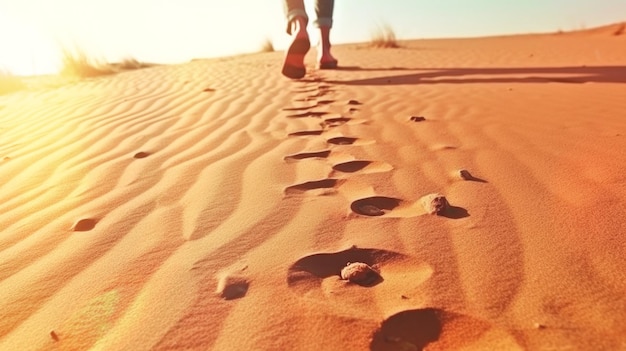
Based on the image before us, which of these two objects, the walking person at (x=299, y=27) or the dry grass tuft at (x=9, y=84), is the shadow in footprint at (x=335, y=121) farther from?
the dry grass tuft at (x=9, y=84)

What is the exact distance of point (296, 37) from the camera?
191 inches

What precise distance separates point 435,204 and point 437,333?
601 mm

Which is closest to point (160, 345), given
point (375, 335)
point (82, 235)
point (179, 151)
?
point (375, 335)

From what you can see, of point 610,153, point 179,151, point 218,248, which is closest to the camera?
point 218,248

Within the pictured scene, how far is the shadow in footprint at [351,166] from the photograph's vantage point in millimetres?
2004

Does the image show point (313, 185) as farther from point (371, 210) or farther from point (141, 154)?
point (141, 154)

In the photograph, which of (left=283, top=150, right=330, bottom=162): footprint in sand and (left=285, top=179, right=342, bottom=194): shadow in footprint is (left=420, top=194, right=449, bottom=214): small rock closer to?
(left=285, top=179, right=342, bottom=194): shadow in footprint

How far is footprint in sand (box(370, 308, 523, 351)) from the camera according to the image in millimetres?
938

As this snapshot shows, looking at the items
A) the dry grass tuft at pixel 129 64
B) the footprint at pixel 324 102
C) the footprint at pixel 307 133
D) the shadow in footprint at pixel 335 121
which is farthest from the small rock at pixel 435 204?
the dry grass tuft at pixel 129 64

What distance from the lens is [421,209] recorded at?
5.15 feet

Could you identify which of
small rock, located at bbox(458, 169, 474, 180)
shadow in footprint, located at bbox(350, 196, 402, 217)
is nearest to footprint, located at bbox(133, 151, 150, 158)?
shadow in footprint, located at bbox(350, 196, 402, 217)

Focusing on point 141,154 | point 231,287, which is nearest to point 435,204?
point 231,287

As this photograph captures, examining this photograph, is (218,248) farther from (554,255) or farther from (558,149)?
(558,149)

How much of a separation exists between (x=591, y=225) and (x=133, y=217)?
4.03 ft
